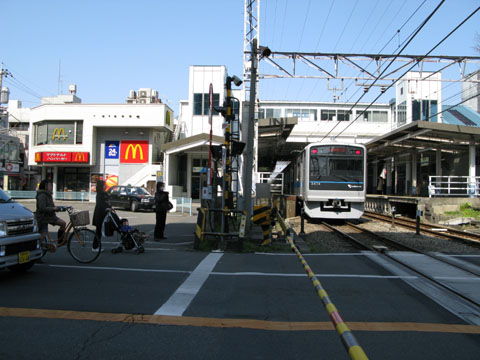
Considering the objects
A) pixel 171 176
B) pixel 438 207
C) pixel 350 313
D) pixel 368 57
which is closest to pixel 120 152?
pixel 171 176

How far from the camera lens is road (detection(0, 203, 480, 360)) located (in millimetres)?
3678

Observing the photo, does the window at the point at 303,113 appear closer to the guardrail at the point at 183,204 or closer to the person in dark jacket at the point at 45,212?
the guardrail at the point at 183,204

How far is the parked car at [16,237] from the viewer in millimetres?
5602

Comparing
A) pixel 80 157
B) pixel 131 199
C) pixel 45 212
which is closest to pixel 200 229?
pixel 45 212

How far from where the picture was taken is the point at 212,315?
183 inches

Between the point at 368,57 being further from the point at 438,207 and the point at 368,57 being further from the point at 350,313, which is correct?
the point at 350,313

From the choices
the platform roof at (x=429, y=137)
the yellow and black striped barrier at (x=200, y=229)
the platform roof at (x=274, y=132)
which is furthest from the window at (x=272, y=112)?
the yellow and black striped barrier at (x=200, y=229)

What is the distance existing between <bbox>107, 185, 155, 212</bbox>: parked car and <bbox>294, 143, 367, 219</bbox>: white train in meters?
10.4

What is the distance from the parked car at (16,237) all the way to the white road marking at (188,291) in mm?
2515

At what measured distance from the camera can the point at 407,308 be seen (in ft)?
16.7

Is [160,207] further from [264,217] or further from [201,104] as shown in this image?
[201,104]

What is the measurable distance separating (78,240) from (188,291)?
9.85 feet

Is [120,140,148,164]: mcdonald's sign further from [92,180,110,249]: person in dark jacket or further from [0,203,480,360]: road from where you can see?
[0,203,480,360]: road

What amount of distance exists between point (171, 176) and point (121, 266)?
2092 cm
